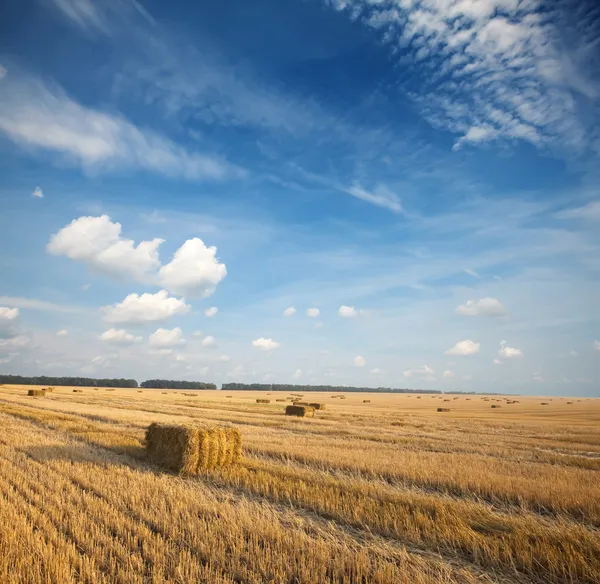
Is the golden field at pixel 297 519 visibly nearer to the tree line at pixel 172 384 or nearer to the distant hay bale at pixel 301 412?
the distant hay bale at pixel 301 412

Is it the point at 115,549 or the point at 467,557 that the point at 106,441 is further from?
the point at 467,557

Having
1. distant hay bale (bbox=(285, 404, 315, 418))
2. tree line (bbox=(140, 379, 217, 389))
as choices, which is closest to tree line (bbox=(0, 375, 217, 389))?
tree line (bbox=(140, 379, 217, 389))

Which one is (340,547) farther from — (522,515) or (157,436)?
(157,436)

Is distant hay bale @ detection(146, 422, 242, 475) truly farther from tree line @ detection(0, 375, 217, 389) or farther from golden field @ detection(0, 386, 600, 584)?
tree line @ detection(0, 375, 217, 389)

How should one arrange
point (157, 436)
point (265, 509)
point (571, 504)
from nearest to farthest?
point (265, 509) < point (571, 504) < point (157, 436)

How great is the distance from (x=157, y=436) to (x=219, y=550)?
23.0 ft

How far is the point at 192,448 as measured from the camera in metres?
11.1

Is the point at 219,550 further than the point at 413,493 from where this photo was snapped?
No

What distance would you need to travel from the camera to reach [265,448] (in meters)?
14.4

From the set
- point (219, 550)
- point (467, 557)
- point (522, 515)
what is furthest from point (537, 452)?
point (219, 550)

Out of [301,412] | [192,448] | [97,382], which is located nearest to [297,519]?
[192,448]

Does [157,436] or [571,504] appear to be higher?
[157,436]

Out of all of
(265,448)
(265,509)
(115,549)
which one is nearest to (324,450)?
(265,448)

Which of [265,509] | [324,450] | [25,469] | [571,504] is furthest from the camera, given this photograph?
[324,450]
